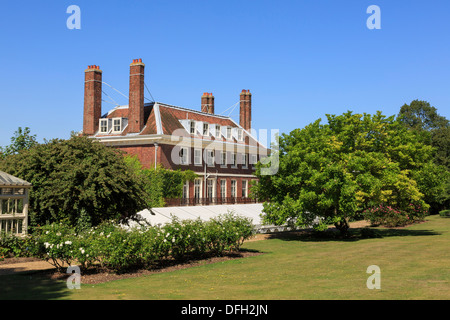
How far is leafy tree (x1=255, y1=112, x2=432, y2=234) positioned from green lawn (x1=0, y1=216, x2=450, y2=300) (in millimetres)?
6141

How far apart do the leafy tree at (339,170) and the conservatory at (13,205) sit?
50.4 ft

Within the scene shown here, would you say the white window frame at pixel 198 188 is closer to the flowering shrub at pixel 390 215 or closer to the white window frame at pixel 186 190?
the white window frame at pixel 186 190

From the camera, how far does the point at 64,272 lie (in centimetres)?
1689

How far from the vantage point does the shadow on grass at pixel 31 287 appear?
40.5 ft

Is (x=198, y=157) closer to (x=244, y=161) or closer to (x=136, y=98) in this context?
(x=136, y=98)

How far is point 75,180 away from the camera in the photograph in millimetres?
22125

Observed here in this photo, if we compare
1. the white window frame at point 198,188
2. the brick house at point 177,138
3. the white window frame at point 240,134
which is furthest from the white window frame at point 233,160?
the white window frame at point 198,188

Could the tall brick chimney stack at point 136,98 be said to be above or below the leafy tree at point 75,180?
above

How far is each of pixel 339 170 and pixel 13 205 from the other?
59.9 feet

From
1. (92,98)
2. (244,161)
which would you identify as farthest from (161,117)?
(244,161)

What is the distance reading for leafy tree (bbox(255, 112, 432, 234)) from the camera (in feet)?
94.3

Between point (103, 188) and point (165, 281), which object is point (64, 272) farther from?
point (103, 188)

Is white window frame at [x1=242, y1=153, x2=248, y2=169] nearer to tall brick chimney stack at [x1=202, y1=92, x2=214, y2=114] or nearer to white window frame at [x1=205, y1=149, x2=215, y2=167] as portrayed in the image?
white window frame at [x1=205, y1=149, x2=215, y2=167]
